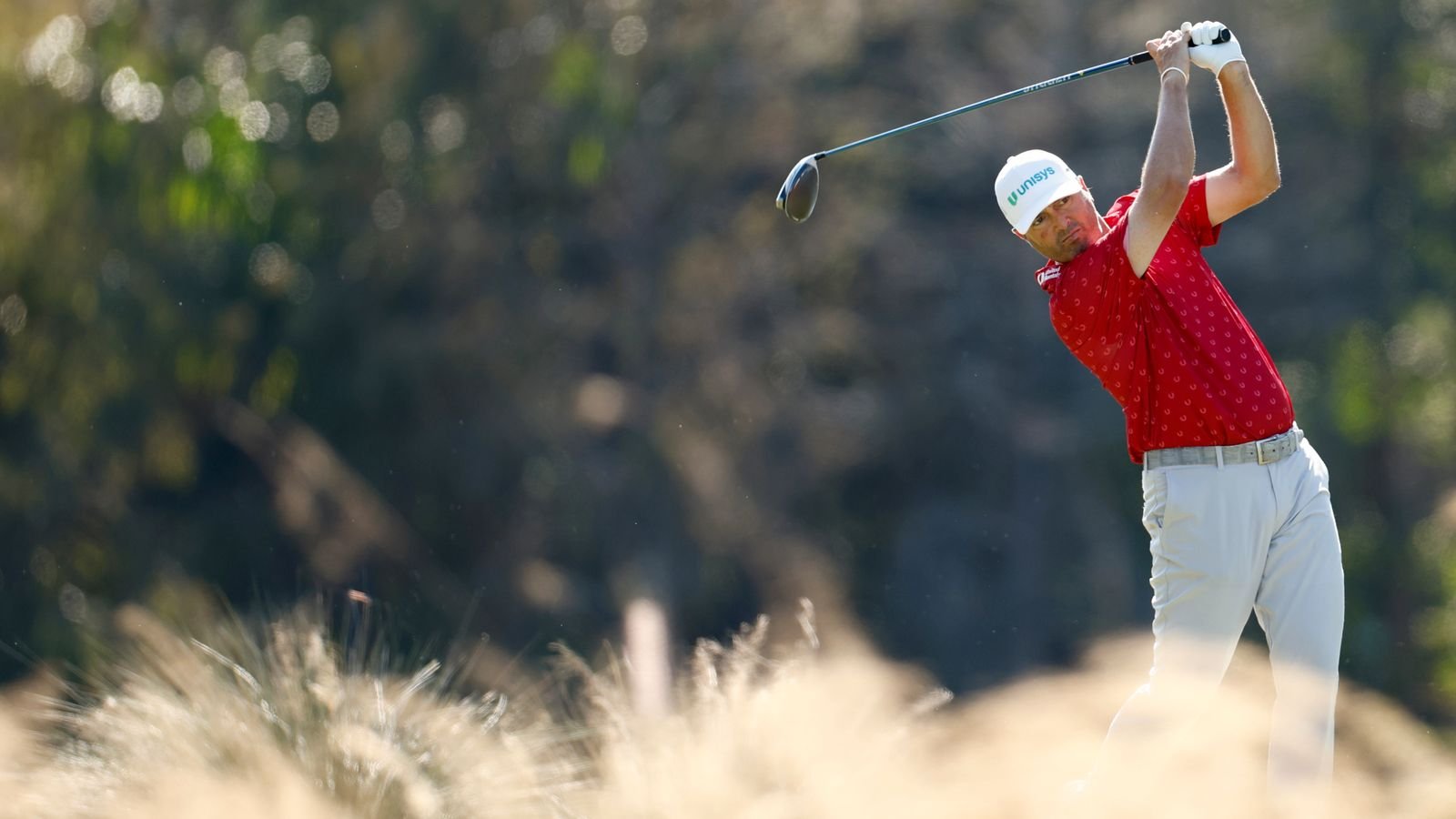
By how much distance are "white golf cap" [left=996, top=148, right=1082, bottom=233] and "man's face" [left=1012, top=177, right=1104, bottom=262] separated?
0.03m

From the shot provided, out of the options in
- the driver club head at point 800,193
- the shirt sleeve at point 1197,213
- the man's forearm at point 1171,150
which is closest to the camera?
the man's forearm at point 1171,150

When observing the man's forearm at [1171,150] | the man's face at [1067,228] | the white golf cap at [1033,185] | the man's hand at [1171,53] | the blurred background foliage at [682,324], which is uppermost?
the man's hand at [1171,53]

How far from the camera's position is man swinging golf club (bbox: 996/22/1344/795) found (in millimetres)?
4016

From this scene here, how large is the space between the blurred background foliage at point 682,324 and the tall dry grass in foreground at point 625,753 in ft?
27.8

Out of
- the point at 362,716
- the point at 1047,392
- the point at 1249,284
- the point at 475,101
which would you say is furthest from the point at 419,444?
the point at 362,716

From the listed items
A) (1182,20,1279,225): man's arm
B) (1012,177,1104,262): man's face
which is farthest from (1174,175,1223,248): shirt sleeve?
(1012,177,1104,262): man's face

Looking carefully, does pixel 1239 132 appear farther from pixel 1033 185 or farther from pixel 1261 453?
pixel 1261 453

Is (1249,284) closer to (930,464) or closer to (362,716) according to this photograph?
(930,464)

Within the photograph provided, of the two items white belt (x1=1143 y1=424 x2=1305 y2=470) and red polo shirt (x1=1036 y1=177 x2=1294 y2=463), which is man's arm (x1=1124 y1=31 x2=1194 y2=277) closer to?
red polo shirt (x1=1036 y1=177 x2=1294 y2=463)

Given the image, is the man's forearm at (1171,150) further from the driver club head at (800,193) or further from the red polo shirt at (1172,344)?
the driver club head at (800,193)

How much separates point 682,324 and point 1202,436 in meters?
11.2

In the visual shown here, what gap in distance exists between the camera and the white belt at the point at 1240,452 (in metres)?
4.05

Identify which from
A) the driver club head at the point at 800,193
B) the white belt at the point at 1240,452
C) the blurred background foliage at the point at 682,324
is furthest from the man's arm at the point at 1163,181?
the blurred background foliage at the point at 682,324

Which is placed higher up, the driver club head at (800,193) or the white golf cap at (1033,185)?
the white golf cap at (1033,185)
